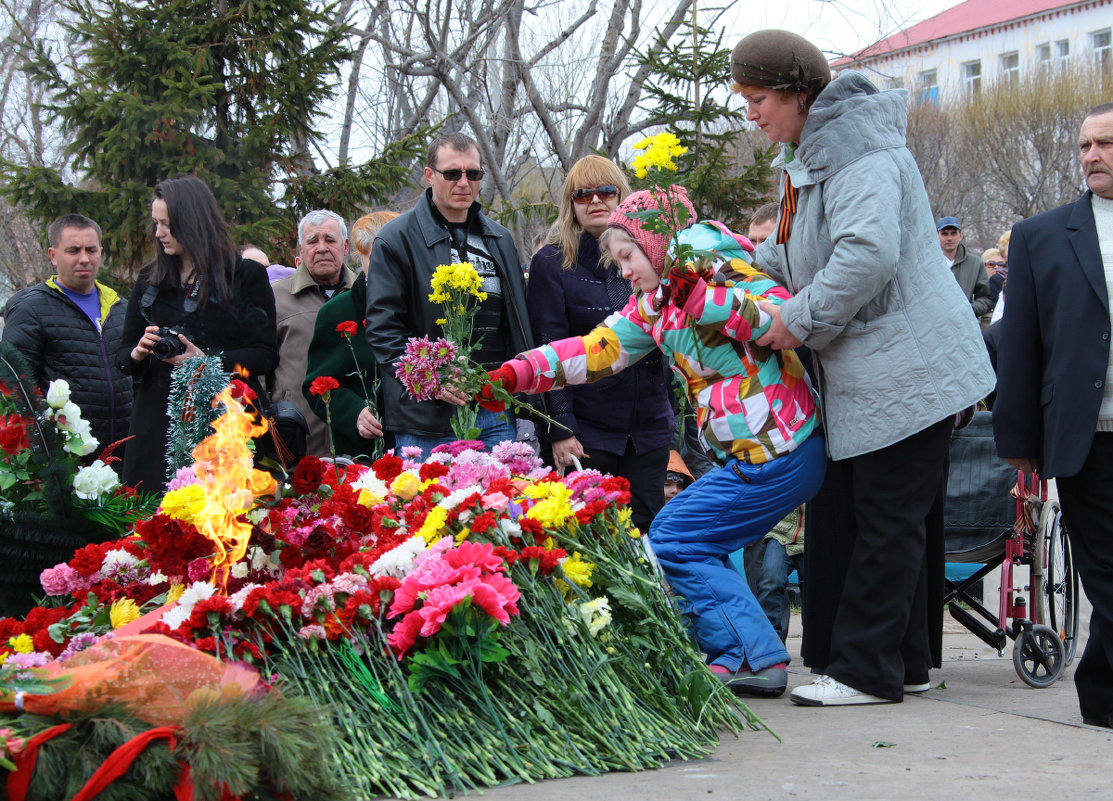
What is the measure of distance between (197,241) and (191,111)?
5.39m

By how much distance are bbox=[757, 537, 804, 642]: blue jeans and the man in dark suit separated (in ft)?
6.50

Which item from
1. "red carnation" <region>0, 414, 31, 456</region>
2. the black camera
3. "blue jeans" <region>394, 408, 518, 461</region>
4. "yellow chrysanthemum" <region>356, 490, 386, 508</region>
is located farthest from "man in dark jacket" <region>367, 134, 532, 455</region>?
"red carnation" <region>0, 414, 31, 456</region>

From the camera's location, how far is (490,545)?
3193mm

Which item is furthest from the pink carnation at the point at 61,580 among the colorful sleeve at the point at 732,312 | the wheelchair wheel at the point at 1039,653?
the wheelchair wheel at the point at 1039,653

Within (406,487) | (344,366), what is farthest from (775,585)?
(406,487)

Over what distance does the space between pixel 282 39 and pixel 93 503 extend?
7.44 m

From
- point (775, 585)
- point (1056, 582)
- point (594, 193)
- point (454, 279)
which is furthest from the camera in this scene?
point (775, 585)

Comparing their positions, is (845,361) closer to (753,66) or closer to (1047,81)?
(753,66)

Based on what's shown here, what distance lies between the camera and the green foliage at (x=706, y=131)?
9734 mm

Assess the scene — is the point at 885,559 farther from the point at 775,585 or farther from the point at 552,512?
the point at 775,585

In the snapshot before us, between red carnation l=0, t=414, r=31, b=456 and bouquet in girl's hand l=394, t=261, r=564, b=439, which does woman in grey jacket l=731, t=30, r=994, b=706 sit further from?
red carnation l=0, t=414, r=31, b=456

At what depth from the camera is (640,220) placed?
3.75 meters

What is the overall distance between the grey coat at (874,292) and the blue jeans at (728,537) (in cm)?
21

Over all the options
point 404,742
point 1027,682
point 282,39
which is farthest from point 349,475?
point 282,39
